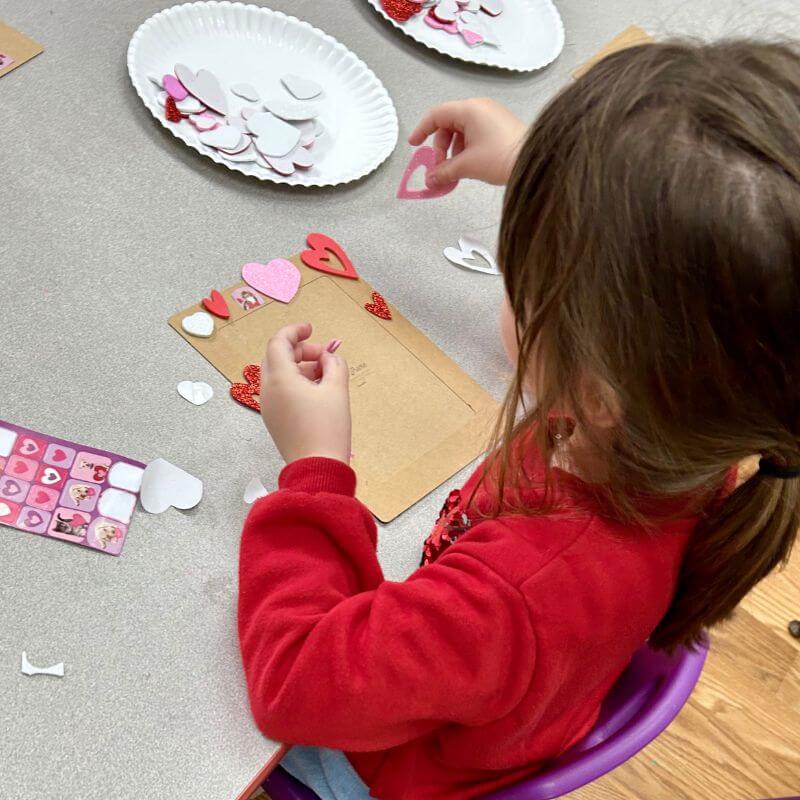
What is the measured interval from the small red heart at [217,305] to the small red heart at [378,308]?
143 millimetres

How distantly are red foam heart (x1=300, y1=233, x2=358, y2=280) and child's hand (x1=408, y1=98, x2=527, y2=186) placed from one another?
154 millimetres

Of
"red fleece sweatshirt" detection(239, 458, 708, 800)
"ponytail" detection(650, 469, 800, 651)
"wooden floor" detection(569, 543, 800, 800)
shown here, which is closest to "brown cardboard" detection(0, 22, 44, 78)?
"red fleece sweatshirt" detection(239, 458, 708, 800)

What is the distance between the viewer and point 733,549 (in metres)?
0.66

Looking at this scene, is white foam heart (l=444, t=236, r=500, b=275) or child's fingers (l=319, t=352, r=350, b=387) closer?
child's fingers (l=319, t=352, r=350, b=387)

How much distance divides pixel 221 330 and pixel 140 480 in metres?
0.18

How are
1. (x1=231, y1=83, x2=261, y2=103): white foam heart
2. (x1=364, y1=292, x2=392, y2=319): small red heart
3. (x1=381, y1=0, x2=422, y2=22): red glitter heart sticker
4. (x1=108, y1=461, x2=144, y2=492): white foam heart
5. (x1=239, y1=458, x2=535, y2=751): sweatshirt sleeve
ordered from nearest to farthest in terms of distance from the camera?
1. (x1=239, y1=458, x2=535, y2=751): sweatshirt sleeve
2. (x1=108, y1=461, x2=144, y2=492): white foam heart
3. (x1=364, y1=292, x2=392, y2=319): small red heart
4. (x1=231, y1=83, x2=261, y2=103): white foam heart
5. (x1=381, y1=0, x2=422, y2=22): red glitter heart sticker

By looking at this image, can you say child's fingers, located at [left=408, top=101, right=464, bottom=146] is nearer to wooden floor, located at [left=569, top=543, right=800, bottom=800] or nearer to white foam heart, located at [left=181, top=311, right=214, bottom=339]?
white foam heart, located at [left=181, top=311, right=214, bottom=339]

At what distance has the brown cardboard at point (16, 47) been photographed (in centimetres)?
95

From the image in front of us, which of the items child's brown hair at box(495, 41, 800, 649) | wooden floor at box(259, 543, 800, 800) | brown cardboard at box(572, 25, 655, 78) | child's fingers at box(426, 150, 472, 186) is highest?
child's brown hair at box(495, 41, 800, 649)

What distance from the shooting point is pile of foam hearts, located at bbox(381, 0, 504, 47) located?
1191mm

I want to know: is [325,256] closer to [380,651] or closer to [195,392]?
[195,392]

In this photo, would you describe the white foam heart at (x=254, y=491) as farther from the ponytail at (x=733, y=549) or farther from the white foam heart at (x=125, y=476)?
the ponytail at (x=733, y=549)

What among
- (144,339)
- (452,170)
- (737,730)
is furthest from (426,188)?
(737,730)

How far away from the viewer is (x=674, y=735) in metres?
1.44
